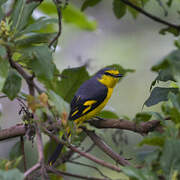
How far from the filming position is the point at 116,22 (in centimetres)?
843

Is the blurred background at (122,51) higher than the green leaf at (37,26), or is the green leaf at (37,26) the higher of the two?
the green leaf at (37,26)

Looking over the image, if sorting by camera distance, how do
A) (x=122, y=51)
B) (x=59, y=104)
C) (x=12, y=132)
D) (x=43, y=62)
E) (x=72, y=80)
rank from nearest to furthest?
1. (x=59, y=104)
2. (x=43, y=62)
3. (x=12, y=132)
4. (x=72, y=80)
5. (x=122, y=51)

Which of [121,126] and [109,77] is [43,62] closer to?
[121,126]

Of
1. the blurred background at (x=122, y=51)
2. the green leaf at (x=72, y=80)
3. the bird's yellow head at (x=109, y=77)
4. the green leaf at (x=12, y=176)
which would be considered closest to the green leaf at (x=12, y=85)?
the green leaf at (x=12, y=176)

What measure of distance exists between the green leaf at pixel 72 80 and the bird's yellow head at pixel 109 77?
2.83 ft

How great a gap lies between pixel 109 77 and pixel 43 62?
1.91m

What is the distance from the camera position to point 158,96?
1.57 metres

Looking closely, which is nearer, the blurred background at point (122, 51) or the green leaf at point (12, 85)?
the green leaf at point (12, 85)

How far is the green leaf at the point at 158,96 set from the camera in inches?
61.4

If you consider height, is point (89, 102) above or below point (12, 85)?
below

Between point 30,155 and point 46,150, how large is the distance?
1209 millimetres

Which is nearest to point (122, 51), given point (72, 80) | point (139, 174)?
point (72, 80)

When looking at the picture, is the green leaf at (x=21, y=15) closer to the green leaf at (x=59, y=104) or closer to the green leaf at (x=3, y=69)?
the green leaf at (x=3, y=69)

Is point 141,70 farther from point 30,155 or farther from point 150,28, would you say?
point 30,155
